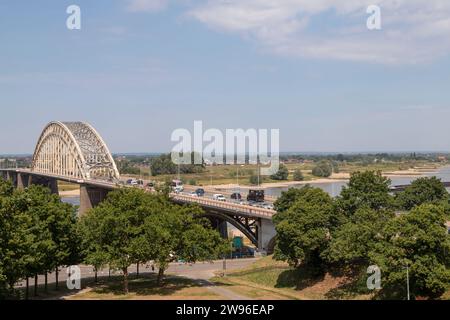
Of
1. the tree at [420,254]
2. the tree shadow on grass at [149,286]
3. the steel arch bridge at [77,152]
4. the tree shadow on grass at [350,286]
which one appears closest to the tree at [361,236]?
the tree shadow on grass at [350,286]

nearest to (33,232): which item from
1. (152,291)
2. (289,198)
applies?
(152,291)

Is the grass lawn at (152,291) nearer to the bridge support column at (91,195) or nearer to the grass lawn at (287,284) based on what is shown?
the grass lawn at (287,284)

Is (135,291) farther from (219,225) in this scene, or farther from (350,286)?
(219,225)

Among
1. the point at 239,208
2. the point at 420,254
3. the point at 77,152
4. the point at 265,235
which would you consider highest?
the point at 77,152
